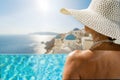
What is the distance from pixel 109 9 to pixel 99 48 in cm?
20

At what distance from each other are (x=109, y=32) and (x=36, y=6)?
17453 mm

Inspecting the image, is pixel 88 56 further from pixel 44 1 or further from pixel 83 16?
pixel 44 1

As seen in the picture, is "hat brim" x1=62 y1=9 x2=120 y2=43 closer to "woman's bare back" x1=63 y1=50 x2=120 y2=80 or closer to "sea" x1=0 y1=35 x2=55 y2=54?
"woman's bare back" x1=63 y1=50 x2=120 y2=80

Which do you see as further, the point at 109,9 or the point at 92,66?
the point at 109,9

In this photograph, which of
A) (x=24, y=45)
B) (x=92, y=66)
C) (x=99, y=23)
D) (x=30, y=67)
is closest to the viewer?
(x=92, y=66)

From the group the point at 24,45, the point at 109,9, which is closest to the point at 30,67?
the point at 109,9

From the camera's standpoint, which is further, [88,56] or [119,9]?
[119,9]

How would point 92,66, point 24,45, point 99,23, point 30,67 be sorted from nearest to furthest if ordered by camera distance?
point 92,66 → point 99,23 → point 30,67 → point 24,45

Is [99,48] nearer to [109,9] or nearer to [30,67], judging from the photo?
[109,9]

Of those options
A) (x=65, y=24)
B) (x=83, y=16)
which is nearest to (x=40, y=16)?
(x=65, y=24)

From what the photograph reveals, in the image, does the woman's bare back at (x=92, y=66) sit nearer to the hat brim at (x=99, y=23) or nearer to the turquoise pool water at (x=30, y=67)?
Result: the hat brim at (x=99, y=23)

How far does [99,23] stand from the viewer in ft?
4.15

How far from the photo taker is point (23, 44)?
21.9 meters

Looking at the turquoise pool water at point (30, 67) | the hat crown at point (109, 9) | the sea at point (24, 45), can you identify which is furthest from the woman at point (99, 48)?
the sea at point (24, 45)
